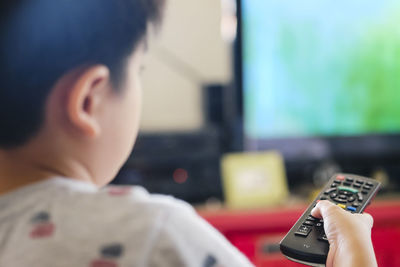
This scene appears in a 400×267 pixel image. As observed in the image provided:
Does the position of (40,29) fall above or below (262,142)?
above

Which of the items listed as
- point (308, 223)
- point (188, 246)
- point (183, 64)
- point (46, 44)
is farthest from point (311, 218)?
point (183, 64)

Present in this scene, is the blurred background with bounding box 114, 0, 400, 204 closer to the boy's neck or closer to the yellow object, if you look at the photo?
the yellow object

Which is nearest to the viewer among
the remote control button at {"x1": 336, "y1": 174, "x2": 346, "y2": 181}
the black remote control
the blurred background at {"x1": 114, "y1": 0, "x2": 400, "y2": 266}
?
the black remote control

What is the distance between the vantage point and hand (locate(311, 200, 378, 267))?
434 millimetres

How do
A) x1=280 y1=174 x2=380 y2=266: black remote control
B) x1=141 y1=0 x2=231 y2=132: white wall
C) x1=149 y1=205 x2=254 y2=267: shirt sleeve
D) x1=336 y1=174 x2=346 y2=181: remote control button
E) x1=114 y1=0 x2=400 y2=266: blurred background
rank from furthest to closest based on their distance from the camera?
1. x1=141 y1=0 x2=231 y2=132: white wall
2. x1=114 y1=0 x2=400 y2=266: blurred background
3. x1=336 y1=174 x2=346 y2=181: remote control button
4. x1=280 y1=174 x2=380 y2=266: black remote control
5. x1=149 y1=205 x2=254 y2=267: shirt sleeve

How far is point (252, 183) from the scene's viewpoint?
1.23m

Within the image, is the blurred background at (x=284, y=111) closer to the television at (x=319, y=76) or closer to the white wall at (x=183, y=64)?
the television at (x=319, y=76)

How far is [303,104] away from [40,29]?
913 mm

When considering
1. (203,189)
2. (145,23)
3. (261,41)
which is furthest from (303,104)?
(145,23)

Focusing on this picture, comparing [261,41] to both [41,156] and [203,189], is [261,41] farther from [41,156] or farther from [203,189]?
[41,156]

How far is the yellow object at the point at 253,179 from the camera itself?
1.22 metres

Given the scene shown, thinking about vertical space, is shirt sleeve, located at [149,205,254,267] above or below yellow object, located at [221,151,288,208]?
above

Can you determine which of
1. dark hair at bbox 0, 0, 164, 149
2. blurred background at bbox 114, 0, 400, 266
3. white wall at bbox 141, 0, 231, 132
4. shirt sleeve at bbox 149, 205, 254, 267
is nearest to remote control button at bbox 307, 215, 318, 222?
shirt sleeve at bbox 149, 205, 254, 267

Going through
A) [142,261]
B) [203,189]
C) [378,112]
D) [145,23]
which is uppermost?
[145,23]
